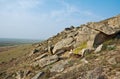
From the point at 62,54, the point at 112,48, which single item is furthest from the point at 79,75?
the point at 62,54

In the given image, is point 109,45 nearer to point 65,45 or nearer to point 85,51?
point 85,51

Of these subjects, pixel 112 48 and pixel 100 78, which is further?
pixel 112 48

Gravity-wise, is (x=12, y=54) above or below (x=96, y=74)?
below

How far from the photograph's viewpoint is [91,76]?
1225 cm

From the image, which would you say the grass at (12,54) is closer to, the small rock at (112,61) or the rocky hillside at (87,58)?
the rocky hillside at (87,58)

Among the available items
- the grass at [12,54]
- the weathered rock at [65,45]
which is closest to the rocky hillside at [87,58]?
the weathered rock at [65,45]

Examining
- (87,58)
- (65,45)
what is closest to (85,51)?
(87,58)

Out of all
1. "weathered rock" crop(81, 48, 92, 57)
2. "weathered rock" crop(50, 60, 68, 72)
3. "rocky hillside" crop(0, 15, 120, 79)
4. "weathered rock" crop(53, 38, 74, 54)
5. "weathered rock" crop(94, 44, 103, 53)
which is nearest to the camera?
"rocky hillside" crop(0, 15, 120, 79)

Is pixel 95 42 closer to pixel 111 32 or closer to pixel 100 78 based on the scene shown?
pixel 111 32

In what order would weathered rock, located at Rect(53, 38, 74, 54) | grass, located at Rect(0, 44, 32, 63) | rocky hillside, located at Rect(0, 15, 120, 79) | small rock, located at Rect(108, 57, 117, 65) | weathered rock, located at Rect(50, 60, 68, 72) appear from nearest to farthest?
rocky hillside, located at Rect(0, 15, 120, 79) → small rock, located at Rect(108, 57, 117, 65) → weathered rock, located at Rect(50, 60, 68, 72) → weathered rock, located at Rect(53, 38, 74, 54) → grass, located at Rect(0, 44, 32, 63)

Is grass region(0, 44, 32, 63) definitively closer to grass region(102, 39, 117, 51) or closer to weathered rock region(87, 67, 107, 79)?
grass region(102, 39, 117, 51)

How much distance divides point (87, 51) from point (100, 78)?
592 cm

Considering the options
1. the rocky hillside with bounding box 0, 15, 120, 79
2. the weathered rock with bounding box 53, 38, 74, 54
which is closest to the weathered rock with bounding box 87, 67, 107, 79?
the rocky hillside with bounding box 0, 15, 120, 79

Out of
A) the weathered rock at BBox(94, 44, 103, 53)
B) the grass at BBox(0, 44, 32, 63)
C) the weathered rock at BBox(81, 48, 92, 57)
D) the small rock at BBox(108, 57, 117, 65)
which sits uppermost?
the weathered rock at BBox(94, 44, 103, 53)
